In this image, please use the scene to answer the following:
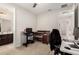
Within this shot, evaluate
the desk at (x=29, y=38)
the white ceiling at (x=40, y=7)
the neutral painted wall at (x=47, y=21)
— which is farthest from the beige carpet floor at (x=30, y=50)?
the white ceiling at (x=40, y=7)

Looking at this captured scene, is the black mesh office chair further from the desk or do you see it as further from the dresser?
the dresser

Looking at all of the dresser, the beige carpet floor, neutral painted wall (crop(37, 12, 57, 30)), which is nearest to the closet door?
neutral painted wall (crop(37, 12, 57, 30))

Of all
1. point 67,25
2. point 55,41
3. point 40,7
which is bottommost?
point 55,41

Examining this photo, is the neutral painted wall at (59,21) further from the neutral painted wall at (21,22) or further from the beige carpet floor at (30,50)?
the beige carpet floor at (30,50)

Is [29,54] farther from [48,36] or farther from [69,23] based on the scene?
[69,23]

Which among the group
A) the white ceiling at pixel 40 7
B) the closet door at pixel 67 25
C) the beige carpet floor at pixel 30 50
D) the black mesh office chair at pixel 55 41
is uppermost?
the white ceiling at pixel 40 7

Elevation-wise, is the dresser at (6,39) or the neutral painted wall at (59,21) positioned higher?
the neutral painted wall at (59,21)

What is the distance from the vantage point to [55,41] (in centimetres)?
171

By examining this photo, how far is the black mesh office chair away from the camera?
170cm

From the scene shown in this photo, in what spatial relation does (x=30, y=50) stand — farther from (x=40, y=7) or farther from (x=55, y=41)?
(x=40, y=7)

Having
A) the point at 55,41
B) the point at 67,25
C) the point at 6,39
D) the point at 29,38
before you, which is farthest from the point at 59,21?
the point at 6,39

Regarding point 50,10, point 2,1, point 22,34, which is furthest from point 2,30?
point 50,10

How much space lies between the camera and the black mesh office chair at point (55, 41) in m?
1.70
